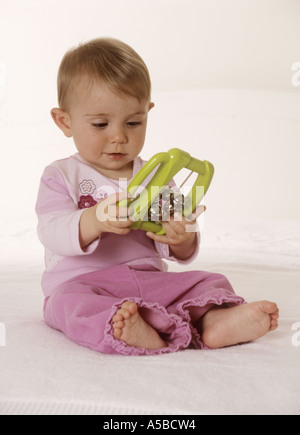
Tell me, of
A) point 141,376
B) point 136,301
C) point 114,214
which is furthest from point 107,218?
point 141,376

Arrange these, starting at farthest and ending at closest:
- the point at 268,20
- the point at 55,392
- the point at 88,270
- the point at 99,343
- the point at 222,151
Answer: the point at 222,151 < the point at 268,20 < the point at 88,270 < the point at 99,343 < the point at 55,392

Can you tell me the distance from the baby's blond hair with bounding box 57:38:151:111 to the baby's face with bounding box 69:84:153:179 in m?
0.01

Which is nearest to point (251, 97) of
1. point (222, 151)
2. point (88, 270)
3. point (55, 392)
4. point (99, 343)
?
point (222, 151)

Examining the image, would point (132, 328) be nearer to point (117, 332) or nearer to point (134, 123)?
point (117, 332)

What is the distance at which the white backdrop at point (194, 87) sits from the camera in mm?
1892

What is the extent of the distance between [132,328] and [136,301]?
0.14 ft

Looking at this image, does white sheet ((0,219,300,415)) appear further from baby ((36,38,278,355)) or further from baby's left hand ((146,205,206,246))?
baby's left hand ((146,205,206,246))

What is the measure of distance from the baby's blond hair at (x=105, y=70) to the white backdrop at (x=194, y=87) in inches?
41.9

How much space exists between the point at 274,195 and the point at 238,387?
1560 millimetres

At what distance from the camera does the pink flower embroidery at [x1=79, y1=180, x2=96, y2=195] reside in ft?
2.88

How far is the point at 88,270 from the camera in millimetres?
836

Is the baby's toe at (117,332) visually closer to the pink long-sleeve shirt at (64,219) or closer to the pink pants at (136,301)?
the pink pants at (136,301)

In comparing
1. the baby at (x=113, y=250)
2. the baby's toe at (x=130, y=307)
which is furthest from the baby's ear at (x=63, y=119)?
the baby's toe at (x=130, y=307)

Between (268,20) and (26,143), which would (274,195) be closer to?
(268,20)
